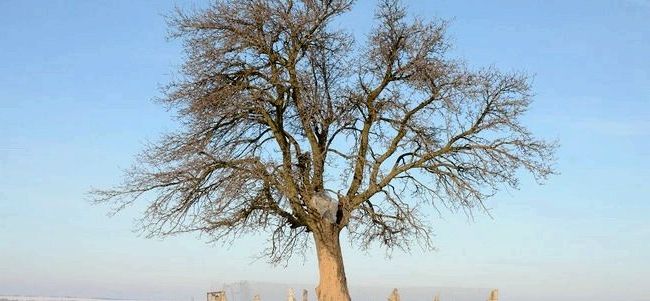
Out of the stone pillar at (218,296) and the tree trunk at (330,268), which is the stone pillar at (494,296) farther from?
the stone pillar at (218,296)

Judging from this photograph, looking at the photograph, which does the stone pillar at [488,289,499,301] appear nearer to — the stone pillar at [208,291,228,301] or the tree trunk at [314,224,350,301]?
the tree trunk at [314,224,350,301]

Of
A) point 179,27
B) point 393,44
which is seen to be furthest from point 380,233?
point 179,27

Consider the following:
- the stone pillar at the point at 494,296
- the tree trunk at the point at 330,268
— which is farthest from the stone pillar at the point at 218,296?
the stone pillar at the point at 494,296

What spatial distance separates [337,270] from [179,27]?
8.01 m

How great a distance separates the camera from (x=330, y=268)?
24.0m

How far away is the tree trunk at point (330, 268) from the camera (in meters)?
23.9

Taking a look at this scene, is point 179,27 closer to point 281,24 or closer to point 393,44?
point 281,24

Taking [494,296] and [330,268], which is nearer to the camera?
[330,268]

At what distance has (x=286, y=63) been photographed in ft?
79.6

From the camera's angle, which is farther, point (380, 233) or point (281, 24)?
point (380, 233)

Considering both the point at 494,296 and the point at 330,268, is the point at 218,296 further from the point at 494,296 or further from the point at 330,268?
the point at 494,296

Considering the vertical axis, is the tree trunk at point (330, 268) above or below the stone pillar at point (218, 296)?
above

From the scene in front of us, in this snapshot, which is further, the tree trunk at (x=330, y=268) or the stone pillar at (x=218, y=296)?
the stone pillar at (x=218, y=296)

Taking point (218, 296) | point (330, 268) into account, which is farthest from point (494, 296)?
point (218, 296)
